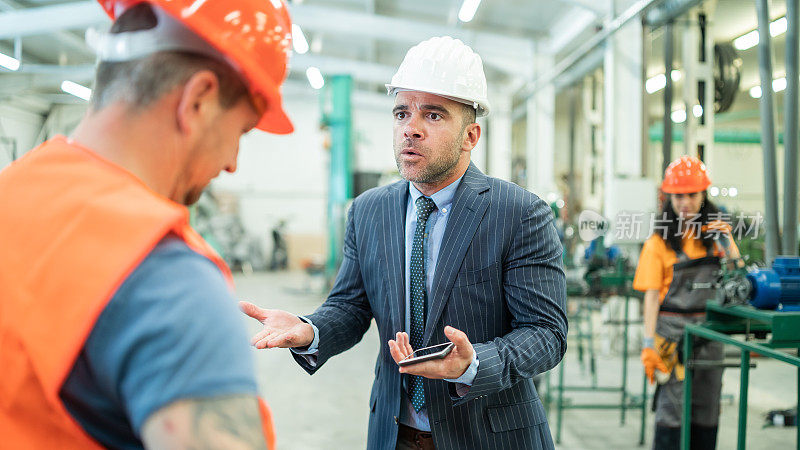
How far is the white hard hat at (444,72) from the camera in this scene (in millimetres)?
1764

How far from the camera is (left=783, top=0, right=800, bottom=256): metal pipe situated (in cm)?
385

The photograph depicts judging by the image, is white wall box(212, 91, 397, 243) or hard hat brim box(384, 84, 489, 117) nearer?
hard hat brim box(384, 84, 489, 117)

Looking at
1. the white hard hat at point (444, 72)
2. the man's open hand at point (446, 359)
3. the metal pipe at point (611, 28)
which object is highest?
the metal pipe at point (611, 28)

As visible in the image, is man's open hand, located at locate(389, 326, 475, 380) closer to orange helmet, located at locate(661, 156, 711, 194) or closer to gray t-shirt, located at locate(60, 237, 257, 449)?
gray t-shirt, located at locate(60, 237, 257, 449)

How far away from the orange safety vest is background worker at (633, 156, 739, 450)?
12.6 ft

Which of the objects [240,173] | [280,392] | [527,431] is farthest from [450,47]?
[240,173]

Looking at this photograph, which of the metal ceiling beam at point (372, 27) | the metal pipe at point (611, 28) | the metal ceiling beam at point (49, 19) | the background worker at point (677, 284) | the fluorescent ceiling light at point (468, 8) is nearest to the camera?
the background worker at point (677, 284)

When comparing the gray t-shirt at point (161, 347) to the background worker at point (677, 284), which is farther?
the background worker at point (677, 284)

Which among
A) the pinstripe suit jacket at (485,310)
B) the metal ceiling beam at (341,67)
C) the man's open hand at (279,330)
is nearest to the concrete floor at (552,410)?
the pinstripe suit jacket at (485,310)

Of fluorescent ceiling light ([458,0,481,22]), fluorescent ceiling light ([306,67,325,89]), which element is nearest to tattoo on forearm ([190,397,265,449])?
fluorescent ceiling light ([458,0,481,22])

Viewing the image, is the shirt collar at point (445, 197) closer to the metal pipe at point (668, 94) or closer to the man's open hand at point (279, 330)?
the man's open hand at point (279, 330)

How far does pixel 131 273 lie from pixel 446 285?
1.16 m

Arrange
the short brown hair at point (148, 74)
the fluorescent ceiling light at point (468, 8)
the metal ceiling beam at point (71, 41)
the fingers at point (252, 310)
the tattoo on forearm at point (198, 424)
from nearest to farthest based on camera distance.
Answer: the tattoo on forearm at point (198, 424), the short brown hair at point (148, 74), the fingers at point (252, 310), the fluorescent ceiling light at point (468, 8), the metal ceiling beam at point (71, 41)

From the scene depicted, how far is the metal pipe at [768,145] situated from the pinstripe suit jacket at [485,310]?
10.4 feet
